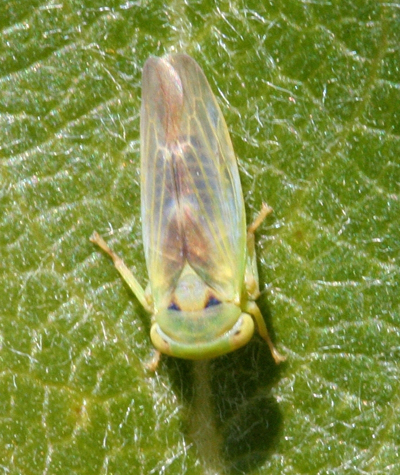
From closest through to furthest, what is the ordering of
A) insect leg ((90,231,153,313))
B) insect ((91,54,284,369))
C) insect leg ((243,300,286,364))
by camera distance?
1. insect ((91,54,284,369))
2. insect leg ((243,300,286,364))
3. insect leg ((90,231,153,313))

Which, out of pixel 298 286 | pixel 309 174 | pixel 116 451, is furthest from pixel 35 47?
pixel 116 451

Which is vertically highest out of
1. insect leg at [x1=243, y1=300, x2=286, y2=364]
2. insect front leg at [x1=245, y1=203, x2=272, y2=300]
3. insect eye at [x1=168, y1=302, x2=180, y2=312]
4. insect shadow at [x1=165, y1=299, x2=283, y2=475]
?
insect front leg at [x1=245, y1=203, x2=272, y2=300]

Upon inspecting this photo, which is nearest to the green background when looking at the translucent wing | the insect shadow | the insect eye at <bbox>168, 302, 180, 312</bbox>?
the insect shadow

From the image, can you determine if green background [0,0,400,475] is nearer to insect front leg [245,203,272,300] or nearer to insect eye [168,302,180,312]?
insect front leg [245,203,272,300]

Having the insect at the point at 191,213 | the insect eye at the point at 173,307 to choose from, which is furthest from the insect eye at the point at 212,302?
the insect eye at the point at 173,307

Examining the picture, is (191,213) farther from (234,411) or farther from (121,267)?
(234,411)

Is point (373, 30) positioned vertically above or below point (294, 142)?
above

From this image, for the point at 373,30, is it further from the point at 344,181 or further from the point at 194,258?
the point at 194,258
